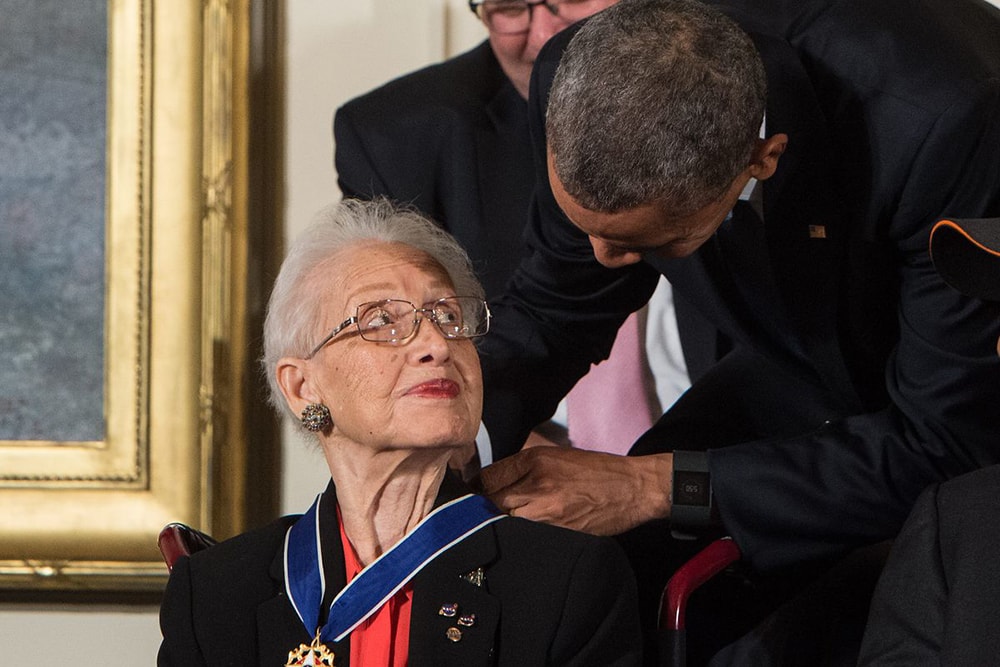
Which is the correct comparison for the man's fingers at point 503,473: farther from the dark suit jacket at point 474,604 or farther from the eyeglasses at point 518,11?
the eyeglasses at point 518,11

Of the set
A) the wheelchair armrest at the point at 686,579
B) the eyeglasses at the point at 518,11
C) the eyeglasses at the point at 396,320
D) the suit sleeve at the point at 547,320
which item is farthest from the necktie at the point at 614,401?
the eyeglasses at the point at 396,320

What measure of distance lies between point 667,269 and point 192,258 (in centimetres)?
126

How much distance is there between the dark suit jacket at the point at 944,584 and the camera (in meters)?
1.68

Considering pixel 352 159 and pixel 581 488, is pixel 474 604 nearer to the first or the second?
pixel 581 488

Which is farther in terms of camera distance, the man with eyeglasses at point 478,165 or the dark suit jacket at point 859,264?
the man with eyeglasses at point 478,165

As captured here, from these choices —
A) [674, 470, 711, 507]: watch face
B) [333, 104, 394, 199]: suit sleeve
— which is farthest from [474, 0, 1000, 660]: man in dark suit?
[333, 104, 394, 199]: suit sleeve

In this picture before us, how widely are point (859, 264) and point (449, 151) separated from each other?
4.33 feet

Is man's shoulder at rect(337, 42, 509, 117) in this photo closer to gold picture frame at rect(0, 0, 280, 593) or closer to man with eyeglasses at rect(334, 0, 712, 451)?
man with eyeglasses at rect(334, 0, 712, 451)

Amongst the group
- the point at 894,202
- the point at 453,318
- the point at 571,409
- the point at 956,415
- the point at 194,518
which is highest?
the point at 894,202

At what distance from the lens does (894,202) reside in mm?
2043

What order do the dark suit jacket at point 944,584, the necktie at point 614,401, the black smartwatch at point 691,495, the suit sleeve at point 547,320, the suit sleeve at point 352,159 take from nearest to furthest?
1. the dark suit jacket at point 944,584
2. the black smartwatch at point 691,495
3. the suit sleeve at point 547,320
4. the necktie at point 614,401
5. the suit sleeve at point 352,159

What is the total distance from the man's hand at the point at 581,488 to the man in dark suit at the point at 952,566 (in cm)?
41

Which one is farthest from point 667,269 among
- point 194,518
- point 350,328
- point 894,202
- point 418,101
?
point 194,518

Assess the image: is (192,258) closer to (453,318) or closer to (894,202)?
(453,318)
